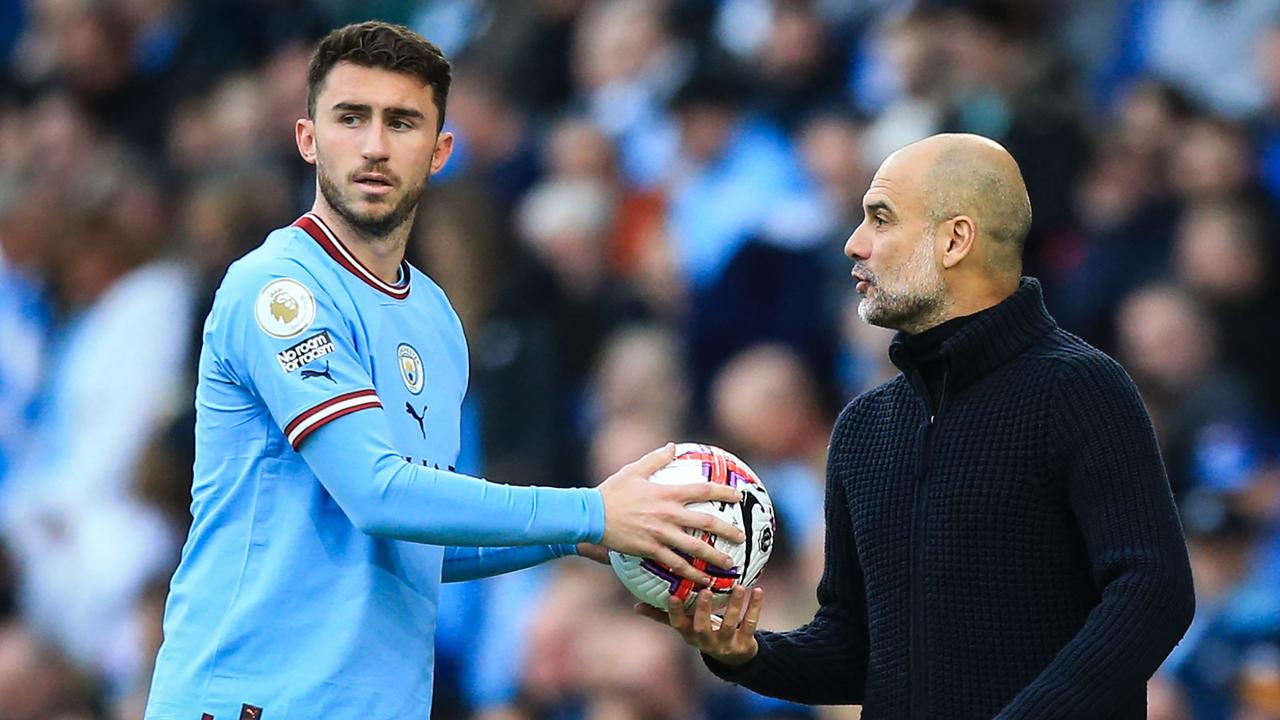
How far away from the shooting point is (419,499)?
4.00 metres

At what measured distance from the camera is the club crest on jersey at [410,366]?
425cm

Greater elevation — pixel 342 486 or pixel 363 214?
pixel 363 214

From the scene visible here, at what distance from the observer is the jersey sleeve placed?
4.00 meters

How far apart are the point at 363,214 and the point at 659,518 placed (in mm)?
905

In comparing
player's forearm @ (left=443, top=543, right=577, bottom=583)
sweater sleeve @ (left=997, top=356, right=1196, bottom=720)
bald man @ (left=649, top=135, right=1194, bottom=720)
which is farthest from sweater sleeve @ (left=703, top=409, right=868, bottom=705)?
sweater sleeve @ (left=997, top=356, right=1196, bottom=720)

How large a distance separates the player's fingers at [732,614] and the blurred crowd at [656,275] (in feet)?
7.63

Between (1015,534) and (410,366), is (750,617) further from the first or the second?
(410,366)

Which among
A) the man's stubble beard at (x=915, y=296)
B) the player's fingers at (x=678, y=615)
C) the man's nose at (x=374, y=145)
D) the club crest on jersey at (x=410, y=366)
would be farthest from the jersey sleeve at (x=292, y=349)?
the man's stubble beard at (x=915, y=296)

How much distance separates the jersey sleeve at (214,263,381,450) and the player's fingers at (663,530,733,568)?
0.69 m

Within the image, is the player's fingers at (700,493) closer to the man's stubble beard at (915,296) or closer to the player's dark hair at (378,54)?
the man's stubble beard at (915,296)

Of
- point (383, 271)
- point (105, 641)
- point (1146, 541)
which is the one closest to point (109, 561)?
point (105, 641)

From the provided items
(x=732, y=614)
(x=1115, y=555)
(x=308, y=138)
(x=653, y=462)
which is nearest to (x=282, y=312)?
(x=308, y=138)

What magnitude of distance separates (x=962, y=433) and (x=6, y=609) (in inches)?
285

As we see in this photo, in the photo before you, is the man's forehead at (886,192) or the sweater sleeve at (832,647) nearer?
the man's forehead at (886,192)
